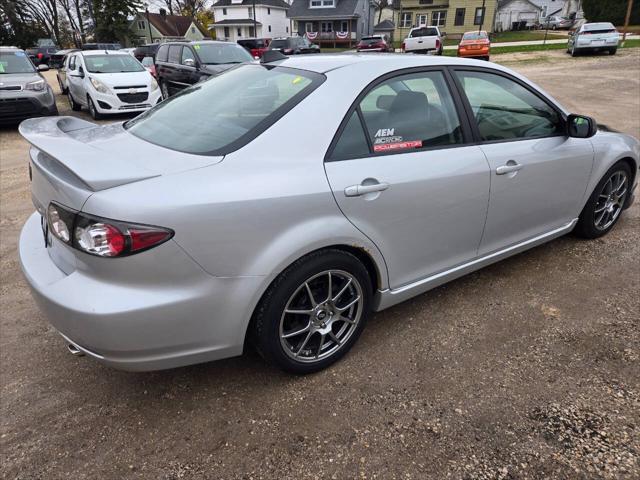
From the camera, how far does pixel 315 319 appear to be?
8.09ft

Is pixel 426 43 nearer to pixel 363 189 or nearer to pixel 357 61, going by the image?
pixel 357 61

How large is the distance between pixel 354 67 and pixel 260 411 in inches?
73.6

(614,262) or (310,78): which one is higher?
(310,78)

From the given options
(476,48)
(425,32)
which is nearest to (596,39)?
(476,48)

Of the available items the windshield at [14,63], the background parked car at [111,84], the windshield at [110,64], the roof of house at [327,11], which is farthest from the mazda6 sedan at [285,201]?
the roof of house at [327,11]

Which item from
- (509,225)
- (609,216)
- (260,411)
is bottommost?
(260,411)

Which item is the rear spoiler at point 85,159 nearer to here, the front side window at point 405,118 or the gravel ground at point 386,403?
the front side window at point 405,118

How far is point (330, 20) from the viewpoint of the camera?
A: 5500 cm

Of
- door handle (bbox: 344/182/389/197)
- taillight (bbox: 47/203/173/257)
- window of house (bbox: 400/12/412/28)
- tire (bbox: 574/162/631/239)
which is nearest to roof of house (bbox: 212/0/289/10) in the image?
window of house (bbox: 400/12/412/28)

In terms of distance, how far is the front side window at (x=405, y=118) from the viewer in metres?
2.45

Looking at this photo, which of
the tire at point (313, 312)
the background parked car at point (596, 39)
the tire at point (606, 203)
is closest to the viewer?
the tire at point (313, 312)

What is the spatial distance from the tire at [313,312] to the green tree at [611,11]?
4772 cm

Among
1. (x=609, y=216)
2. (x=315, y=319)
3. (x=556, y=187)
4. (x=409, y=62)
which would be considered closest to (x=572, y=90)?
(x=609, y=216)

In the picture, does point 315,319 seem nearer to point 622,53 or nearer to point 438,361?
point 438,361
